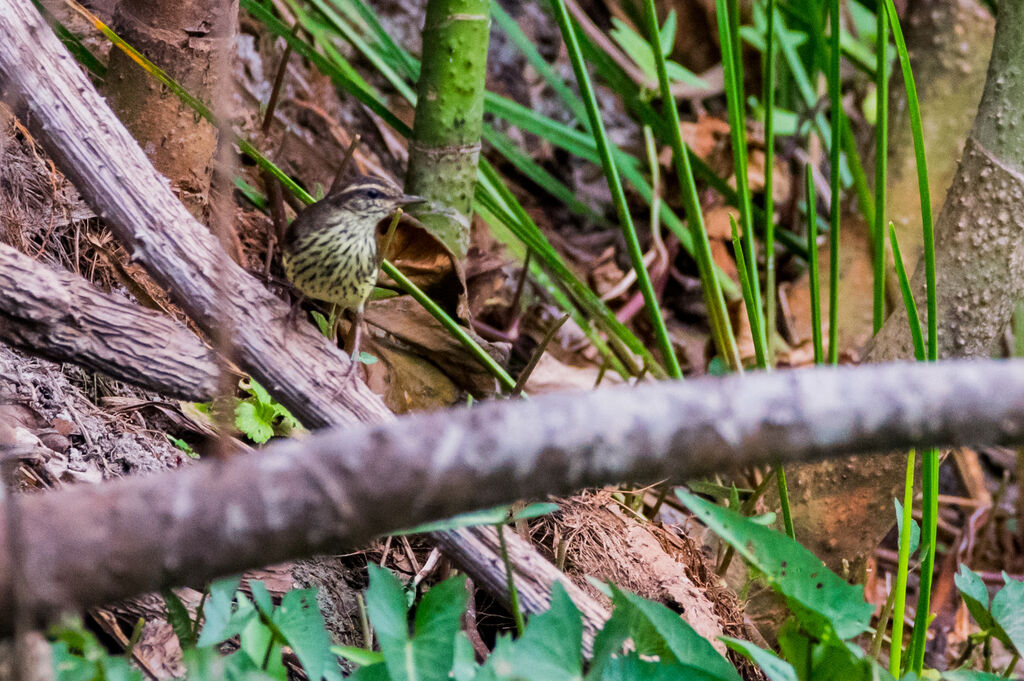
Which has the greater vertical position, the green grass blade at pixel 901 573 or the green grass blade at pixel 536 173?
the green grass blade at pixel 536 173

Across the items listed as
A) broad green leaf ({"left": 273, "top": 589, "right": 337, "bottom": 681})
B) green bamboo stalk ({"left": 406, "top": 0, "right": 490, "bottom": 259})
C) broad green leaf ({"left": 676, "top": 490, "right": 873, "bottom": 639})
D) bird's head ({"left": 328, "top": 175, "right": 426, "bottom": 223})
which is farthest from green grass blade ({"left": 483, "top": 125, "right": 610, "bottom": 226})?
broad green leaf ({"left": 273, "top": 589, "right": 337, "bottom": 681})

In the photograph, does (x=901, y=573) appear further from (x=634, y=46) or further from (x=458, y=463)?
(x=634, y=46)

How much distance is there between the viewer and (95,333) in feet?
4.91

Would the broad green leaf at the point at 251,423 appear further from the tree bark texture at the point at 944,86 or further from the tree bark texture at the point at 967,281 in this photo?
the tree bark texture at the point at 944,86

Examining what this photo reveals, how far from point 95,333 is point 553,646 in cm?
95

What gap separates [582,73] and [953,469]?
9.53ft

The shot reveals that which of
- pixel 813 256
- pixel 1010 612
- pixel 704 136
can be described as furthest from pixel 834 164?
pixel 704 136

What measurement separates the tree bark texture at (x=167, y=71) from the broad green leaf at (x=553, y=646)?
1666mm

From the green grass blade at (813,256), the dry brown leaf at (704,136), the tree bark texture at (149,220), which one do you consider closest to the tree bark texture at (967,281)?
the green grass blade at (813,256)

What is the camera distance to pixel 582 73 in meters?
2.17

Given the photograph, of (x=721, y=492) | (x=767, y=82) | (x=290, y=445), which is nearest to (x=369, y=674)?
(x=290, y=445)

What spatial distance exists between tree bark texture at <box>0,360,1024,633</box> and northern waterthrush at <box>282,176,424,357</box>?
1.07m

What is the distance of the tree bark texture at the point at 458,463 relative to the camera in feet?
3.05

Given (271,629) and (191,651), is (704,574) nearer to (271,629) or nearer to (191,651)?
(271,629)
